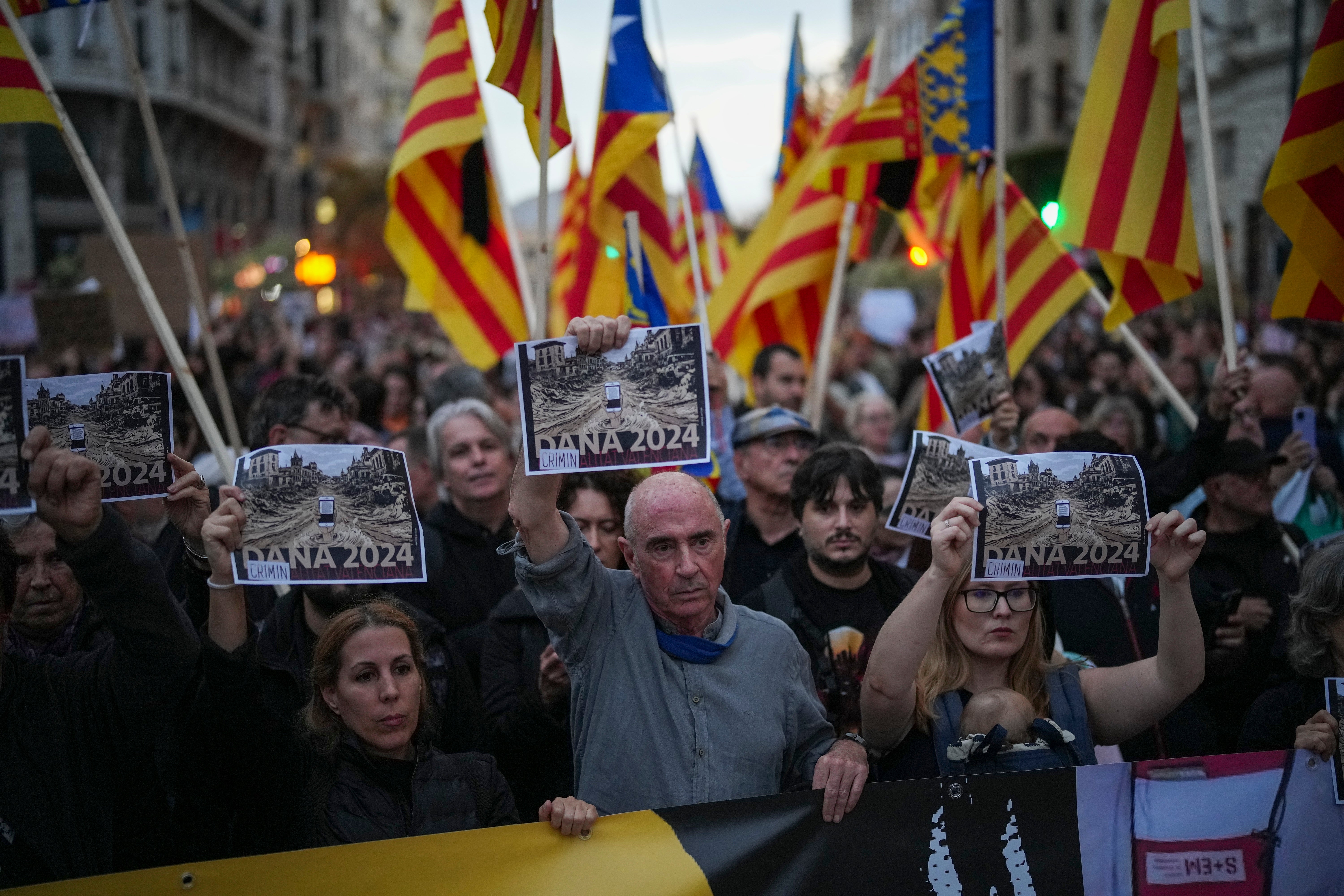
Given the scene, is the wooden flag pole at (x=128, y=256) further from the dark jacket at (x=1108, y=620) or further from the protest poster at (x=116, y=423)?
the dark jacket at (x=1108, y=620)

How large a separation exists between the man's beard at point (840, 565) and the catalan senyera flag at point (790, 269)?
3.27 meters

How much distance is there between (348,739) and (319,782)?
11 cm

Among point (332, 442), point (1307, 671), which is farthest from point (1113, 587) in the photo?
point (332, 442)

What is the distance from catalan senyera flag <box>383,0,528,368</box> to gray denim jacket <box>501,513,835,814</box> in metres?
3.55

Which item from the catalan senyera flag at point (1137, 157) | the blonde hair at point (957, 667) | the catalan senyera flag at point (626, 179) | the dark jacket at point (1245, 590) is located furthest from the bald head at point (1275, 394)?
the blonde hair at point (957, 667)

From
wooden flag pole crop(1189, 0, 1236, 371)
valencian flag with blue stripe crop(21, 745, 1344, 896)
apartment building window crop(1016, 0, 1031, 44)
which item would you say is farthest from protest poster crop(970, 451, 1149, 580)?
apartment building window crop(1016, 0, 1031, 44)

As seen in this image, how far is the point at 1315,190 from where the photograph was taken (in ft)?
13.4

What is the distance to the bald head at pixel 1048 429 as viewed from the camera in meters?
5.17

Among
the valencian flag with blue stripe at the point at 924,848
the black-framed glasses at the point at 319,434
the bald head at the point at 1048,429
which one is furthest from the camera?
the bald head at the point at 1048,429

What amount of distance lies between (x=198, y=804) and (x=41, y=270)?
34.3 m

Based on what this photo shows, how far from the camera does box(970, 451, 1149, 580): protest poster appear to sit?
2873 mm

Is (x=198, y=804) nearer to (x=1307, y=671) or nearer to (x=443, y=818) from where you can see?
(x=443, y=818)

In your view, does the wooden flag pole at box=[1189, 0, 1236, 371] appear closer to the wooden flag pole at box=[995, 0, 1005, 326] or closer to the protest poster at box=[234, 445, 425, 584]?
the wooden flag pole at box=[995, 0, 1005, 326]

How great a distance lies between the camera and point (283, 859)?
2.51 m
